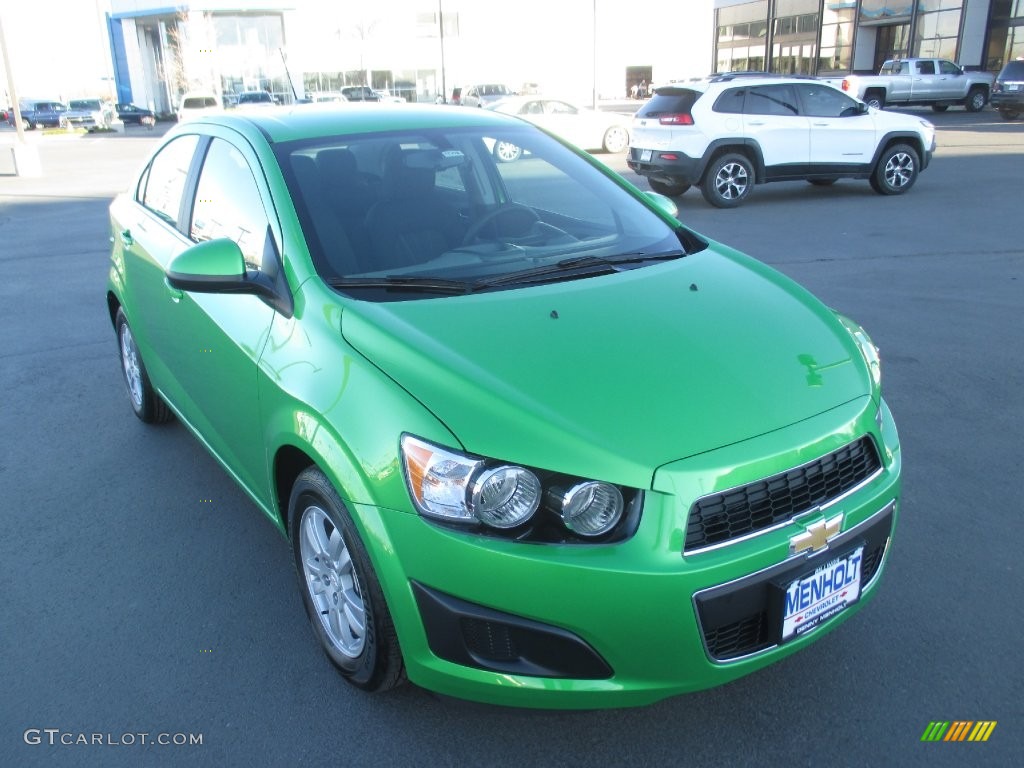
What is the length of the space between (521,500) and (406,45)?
206 feet

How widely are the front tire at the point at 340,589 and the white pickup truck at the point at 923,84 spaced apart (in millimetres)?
33195

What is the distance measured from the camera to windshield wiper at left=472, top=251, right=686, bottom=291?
118 inches

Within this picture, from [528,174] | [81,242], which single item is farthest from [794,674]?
[81,242]

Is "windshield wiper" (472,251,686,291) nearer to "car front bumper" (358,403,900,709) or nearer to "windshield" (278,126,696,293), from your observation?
"windshield" (278,126,696,293)

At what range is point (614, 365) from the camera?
249 centimetres

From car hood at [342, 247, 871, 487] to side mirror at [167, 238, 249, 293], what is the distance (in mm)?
436

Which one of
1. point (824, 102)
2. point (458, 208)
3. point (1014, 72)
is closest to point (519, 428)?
point (458, 208)

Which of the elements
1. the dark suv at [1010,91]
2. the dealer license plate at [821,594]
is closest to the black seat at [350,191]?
the dealer license plate at [821,594]

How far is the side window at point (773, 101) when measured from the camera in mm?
12469

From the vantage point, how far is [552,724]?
2598mm

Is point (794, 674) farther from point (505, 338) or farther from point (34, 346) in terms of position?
point (34, 346)

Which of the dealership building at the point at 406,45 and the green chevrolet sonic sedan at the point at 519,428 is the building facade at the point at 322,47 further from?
the green chevrolet sonic sedan at the point at 519,428

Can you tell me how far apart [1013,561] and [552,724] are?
2.00 meters

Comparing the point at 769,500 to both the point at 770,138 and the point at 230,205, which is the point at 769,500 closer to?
the point at 230,205
